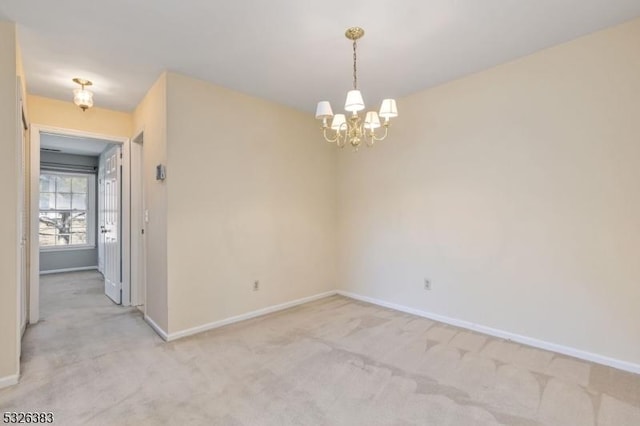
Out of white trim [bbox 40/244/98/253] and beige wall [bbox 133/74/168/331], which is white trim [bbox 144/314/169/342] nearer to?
beige wall [bbox 133/74/168/331]

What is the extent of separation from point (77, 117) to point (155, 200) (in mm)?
1606

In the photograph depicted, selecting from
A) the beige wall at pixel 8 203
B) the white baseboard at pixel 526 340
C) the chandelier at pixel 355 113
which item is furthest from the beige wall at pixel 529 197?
the beige wall at pixel 8 203

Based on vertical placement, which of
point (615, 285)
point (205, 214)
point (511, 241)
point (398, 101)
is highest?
point (398, 101)

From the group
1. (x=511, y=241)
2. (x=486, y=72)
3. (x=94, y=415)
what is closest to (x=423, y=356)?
(x=511, y=241)

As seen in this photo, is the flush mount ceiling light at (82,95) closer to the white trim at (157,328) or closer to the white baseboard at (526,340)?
the white trim at (157,328)

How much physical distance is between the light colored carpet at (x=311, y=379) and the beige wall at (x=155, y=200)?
1.06 ft

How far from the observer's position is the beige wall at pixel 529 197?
2.52 metres

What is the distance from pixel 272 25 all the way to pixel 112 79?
1.94m

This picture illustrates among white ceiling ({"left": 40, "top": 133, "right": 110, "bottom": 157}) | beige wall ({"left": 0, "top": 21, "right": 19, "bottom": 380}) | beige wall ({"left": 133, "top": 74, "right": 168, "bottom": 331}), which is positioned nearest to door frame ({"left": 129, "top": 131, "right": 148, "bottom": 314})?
beige wall ({"left": 133, "top": 74, "right": 168, "bottom": 331})

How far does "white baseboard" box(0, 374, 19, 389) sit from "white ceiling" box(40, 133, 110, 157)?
3.98 m

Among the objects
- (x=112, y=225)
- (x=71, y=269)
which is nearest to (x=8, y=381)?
(x=112, y=225)

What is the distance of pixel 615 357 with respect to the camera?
2.53 meters

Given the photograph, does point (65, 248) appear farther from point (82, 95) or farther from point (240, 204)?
point (240, 204)

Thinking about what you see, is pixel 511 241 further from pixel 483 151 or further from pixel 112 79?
pixel 112 79
